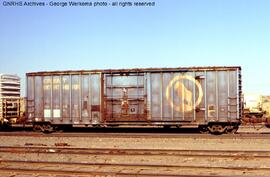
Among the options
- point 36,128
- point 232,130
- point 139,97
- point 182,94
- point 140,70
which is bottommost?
point 36,128

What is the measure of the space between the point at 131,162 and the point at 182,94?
9.71 meters

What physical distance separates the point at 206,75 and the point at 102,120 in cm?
678

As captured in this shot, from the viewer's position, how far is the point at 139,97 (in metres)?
20.6

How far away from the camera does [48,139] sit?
1884cm

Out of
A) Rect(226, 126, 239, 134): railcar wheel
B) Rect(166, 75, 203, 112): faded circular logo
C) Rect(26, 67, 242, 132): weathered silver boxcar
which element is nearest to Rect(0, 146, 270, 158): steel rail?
Rect(26, 67, 242, 132): weathered silver boxcar

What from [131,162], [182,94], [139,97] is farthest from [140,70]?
[131,162]

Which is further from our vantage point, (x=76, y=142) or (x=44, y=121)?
(x=44, y=121)

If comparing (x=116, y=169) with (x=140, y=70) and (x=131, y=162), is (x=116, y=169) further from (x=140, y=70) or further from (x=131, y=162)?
(x=140, y=70)

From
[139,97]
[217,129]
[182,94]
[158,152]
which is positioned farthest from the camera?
[139,97]

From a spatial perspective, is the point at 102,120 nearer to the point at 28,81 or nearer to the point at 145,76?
the point at 145,76

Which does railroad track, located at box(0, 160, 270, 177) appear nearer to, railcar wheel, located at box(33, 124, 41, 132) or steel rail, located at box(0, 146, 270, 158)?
steel rail, located at box(0, 146, 270, 158)

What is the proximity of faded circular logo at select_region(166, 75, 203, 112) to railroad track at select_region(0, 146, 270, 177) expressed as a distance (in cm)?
757

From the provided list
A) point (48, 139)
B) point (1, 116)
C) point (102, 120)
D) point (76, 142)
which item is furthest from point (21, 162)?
point (1, 116)

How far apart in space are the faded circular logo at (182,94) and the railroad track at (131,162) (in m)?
7.57
